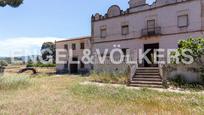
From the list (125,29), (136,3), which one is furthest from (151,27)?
(125,29)

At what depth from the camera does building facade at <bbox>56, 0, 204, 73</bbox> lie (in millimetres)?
21812

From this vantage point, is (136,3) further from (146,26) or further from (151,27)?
(151,27)

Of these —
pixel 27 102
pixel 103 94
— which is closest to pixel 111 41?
pixel 103 94

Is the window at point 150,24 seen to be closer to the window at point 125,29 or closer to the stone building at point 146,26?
the stone building at point 146,26

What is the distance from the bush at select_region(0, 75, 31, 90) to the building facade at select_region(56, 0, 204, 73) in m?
9.75

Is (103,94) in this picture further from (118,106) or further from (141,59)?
(141,59)

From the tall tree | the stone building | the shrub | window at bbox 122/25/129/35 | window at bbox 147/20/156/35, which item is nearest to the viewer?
the tall tree

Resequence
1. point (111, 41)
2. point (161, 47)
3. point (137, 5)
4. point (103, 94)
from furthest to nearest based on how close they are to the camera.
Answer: point (111, 41) < point (137, 5) < point (161, 47) < point (103, 94)

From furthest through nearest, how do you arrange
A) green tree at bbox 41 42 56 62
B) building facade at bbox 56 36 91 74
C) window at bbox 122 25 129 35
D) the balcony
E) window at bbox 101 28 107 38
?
green tree at bbox 41 42 56 62 < building facade at bbox 56 36 91 74 < window at bbox 101 28 107 38 < window at bbox 122 25 129 35 < the balcony

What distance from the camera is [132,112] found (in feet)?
28.5

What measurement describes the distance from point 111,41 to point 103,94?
15.4m

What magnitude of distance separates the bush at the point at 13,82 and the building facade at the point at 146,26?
9745 millimetres

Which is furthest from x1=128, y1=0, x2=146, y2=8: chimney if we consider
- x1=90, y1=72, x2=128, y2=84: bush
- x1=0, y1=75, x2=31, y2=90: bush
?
x1=0, y1=75, x2=31, y2=90: bush

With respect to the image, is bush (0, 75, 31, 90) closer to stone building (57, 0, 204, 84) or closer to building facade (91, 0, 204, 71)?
stone building (57, 0, 204, 84)
